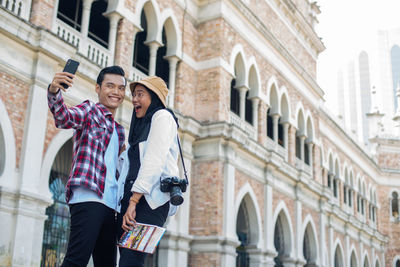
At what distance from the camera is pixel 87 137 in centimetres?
338

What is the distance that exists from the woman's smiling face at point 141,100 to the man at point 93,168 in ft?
0.42

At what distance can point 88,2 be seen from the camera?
10.8 metres

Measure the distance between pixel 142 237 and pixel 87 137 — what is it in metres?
0.74

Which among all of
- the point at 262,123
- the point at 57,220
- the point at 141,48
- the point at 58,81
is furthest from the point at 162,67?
the point at 58,81

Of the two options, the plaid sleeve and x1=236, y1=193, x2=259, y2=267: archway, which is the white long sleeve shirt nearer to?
the plaid sleeve

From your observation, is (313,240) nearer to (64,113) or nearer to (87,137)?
(87,137)

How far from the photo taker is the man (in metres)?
3.15

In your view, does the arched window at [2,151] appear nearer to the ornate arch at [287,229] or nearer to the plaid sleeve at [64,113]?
the plaid sleeve at [64,113]

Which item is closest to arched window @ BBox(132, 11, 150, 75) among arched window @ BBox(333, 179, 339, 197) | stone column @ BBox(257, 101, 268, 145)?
stone column @ BBox(257, 101, 268, 145)

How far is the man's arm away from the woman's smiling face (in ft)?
1.48

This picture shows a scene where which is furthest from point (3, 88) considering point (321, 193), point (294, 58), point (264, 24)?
point (321, 193)

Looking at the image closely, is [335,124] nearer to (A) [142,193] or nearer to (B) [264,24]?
(B) [264,24]

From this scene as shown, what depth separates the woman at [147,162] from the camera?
10.5 feet

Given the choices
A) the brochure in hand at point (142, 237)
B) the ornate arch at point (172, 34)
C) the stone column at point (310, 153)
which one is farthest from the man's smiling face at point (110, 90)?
the stone column at point (310, 153)
